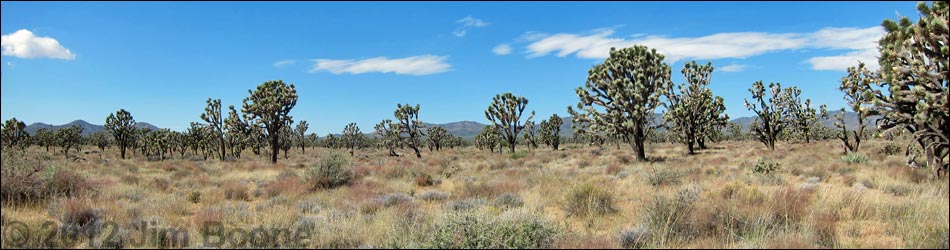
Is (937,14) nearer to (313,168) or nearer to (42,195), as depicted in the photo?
(313,168)

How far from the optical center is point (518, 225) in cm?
621

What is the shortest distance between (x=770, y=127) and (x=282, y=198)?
1324 inches

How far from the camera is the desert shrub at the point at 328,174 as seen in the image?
14.2m

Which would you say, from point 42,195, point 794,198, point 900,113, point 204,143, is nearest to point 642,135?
point 900,113

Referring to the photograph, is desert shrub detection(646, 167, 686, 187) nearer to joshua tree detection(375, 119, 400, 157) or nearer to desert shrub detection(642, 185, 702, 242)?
desert shrub detection(642, 185, 702, 242)

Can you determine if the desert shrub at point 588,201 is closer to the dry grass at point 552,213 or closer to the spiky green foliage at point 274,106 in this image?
the dry grass at point 552,213

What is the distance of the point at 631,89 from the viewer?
23.4m

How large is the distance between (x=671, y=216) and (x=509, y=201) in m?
4.19

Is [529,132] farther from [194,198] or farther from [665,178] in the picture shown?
[194,198]

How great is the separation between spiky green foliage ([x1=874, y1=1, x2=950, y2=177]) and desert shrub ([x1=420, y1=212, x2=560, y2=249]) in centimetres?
1023

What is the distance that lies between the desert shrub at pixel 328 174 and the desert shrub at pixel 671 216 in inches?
399

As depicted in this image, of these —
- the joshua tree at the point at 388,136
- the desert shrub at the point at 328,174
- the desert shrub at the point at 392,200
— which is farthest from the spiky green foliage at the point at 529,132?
the desert shrub at the point at 392,200

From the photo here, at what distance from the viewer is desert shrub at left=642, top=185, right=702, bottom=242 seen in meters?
6.42

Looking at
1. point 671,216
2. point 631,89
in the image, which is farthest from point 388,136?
point 671,216
